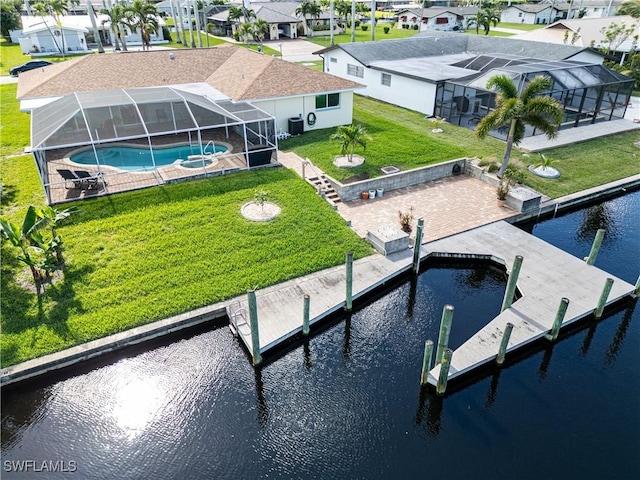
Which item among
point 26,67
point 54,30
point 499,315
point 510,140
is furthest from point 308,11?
point 499,315

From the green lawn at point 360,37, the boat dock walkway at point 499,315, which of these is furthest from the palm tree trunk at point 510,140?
the green lawn at point 360,37

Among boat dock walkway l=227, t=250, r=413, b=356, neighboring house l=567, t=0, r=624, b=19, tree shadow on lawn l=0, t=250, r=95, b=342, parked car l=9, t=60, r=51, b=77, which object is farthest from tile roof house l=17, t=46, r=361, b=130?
neighboring house l=567, t=0, r=624, b=19

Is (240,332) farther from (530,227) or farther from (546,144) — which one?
(546,144)

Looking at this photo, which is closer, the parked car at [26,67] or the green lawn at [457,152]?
the green lawn at [457,152]

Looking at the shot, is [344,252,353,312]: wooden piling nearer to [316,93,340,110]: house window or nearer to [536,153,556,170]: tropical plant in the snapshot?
[536,153,556,170]: tropical plant

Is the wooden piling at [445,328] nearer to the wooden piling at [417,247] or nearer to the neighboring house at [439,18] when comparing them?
the wooden piling at [417,247]
